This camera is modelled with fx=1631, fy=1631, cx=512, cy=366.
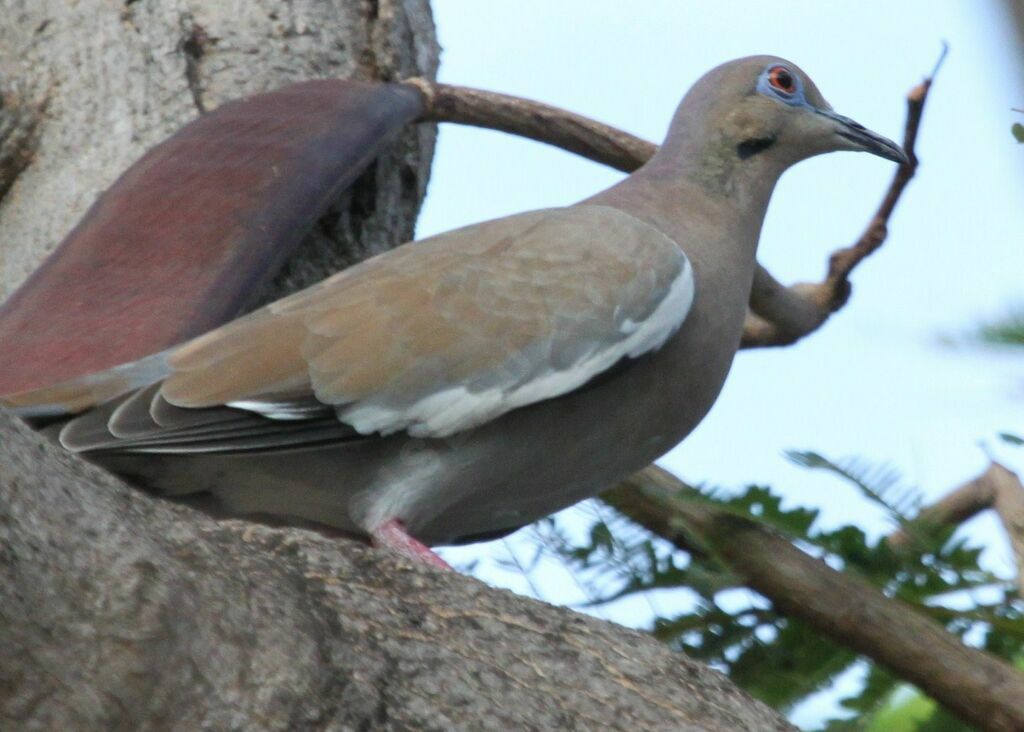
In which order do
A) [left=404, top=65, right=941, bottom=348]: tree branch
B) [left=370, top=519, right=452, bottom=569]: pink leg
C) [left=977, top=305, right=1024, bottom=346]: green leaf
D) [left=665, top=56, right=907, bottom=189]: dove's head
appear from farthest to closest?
[left=404, top=65, right=941, bottom=348]: tree branch, [left=665, top=56, right=907, bottom=189]: dove's head, [left=370, top=519, right=452, bottom=569]: pink leg, [left=977, top=305, right=1024, bottom=346]: green leaf

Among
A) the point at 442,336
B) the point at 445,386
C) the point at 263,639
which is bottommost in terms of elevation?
the point at 263,639

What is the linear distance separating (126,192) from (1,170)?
0.55 meters

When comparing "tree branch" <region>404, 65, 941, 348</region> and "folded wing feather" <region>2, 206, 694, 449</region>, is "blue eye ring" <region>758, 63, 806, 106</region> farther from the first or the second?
"folded wing feather" <region>2, 206, 694, 449</region>

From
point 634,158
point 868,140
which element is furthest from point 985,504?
point 634,158

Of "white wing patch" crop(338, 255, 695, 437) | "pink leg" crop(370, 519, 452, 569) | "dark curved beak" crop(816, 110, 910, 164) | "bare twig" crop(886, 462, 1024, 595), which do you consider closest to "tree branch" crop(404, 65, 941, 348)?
"dark curved beak" crop(816, 110, 910, 164)

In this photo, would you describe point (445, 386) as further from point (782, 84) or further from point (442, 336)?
point (782, 84)

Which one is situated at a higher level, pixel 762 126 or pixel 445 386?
pixel 762 126

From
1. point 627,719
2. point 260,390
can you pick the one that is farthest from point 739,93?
point 627,719

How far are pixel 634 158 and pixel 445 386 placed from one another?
1.60 m

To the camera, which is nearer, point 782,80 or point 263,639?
point 263,639

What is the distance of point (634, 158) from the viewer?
4430 mm

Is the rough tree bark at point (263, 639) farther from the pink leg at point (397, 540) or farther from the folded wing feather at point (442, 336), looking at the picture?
the folded wing feather at point (442, 336)

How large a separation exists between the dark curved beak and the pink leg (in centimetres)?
161

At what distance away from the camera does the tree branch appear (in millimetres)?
4152
